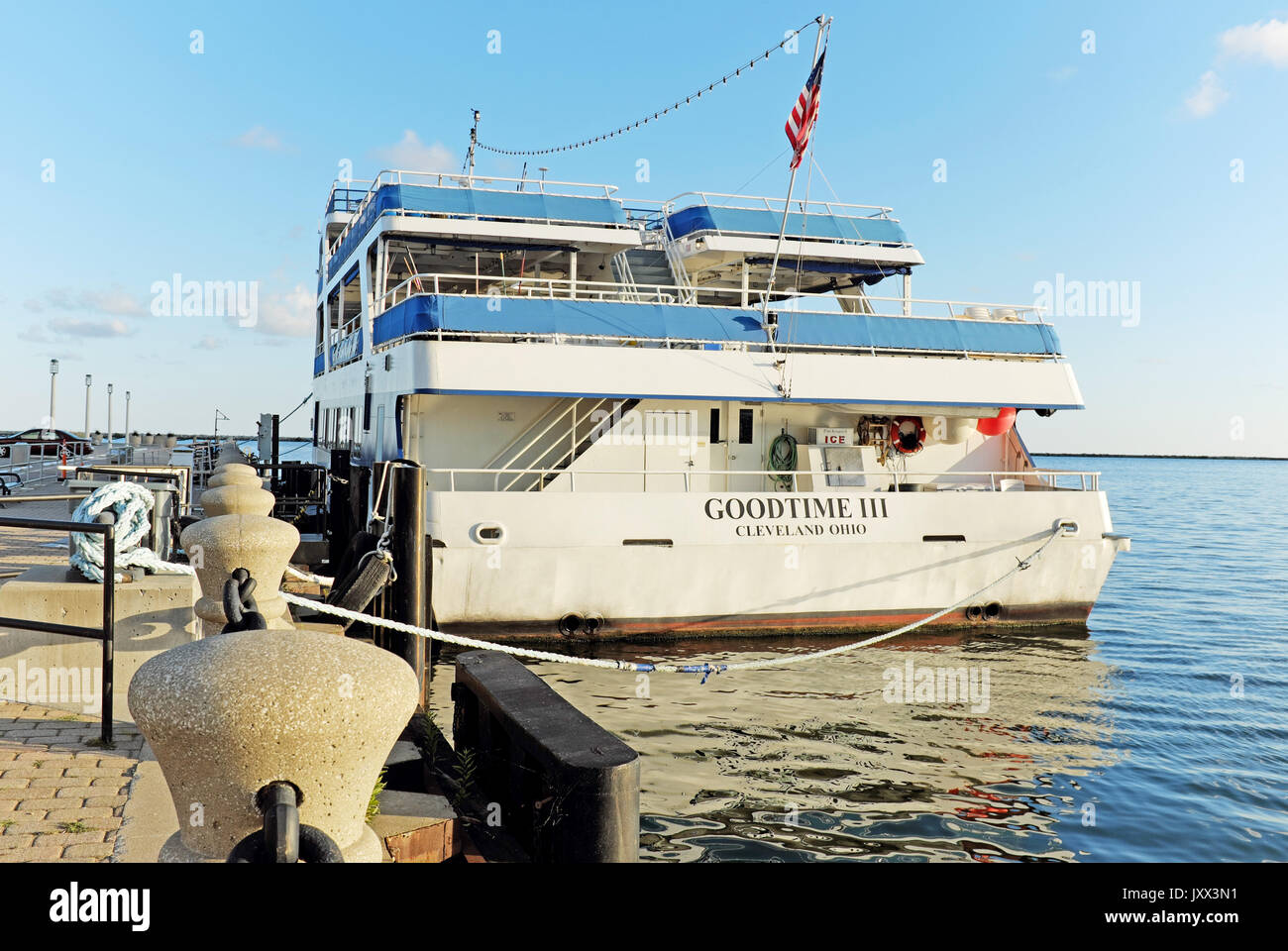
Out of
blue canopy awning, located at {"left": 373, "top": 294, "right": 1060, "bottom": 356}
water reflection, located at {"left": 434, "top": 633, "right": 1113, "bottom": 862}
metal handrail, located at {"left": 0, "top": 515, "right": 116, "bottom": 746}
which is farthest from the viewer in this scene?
blue canopy awning, located at {"left": 373, "top": 294, "right": 1060, "bottom": 356}

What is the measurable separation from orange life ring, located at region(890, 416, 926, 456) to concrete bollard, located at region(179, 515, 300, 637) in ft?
40.6

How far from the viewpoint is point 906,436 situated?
17156 mm

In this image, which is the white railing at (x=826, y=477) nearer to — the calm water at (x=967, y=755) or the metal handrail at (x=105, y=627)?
the calm water at (x=967, y=755)

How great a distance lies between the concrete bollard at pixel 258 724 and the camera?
122 inches

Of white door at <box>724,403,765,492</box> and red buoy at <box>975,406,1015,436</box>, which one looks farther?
red buoy at <box>975,406,1015,436</box>

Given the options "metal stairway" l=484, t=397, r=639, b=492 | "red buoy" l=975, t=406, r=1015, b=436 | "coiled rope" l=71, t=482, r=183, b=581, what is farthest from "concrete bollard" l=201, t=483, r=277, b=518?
"red buoy" l=975, t=406, r=1015, b=436

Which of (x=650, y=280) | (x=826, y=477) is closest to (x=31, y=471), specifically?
(x=650, y=280)

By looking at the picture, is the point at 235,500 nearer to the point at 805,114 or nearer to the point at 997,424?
the point at 805,114

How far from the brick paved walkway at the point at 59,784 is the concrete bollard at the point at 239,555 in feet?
3.46

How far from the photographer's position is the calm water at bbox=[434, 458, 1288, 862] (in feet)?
27.8

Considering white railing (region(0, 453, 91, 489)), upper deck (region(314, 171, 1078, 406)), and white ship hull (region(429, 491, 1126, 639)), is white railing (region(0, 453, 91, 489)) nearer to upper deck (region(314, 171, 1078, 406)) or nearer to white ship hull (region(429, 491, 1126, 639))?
upper deck (region(314, 171, 1078, 406))

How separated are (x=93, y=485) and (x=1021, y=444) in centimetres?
1531

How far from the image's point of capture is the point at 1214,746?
11.7m

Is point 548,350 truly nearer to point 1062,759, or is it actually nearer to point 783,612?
point 783,612
